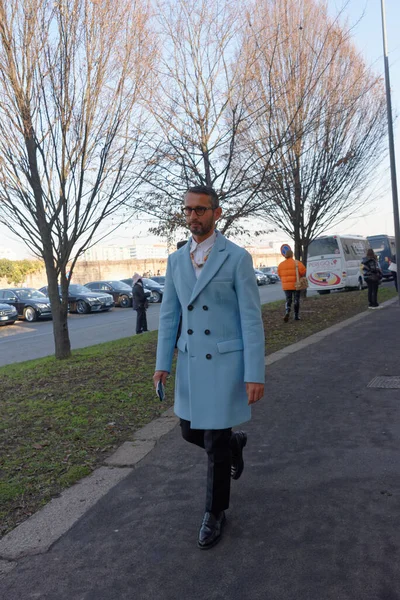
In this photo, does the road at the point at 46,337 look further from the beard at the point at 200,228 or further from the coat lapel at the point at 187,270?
the beard at the point at 200,228

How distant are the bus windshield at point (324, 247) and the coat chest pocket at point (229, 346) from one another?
25.7 meters

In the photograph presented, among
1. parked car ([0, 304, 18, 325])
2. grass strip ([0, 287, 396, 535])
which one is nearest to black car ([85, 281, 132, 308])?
parked car ([0, 304, 18, 325])

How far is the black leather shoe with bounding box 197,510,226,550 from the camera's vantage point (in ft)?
10.2

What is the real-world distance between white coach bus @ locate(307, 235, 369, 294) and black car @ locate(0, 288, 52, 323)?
12.8 metres

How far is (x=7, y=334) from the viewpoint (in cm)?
2184

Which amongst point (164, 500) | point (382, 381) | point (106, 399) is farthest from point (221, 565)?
point (382, 381)

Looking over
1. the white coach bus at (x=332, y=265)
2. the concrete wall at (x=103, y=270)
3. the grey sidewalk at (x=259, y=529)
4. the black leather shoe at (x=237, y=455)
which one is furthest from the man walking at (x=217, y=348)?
the concrete wall at (x=103, y=270)

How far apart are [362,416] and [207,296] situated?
2841 millimetres

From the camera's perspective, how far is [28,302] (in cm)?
2773

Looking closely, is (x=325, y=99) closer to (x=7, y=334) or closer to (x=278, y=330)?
(x=278, y=330)

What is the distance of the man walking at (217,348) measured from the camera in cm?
323

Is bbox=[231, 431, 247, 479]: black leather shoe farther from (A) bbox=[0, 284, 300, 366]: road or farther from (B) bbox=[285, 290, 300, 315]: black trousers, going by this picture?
(A) bbox=[0, 284, 300, 366]: road

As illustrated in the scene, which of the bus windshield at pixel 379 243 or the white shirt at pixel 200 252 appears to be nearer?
the white shirt at pixel 200 252

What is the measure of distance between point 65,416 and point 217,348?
3318mm
